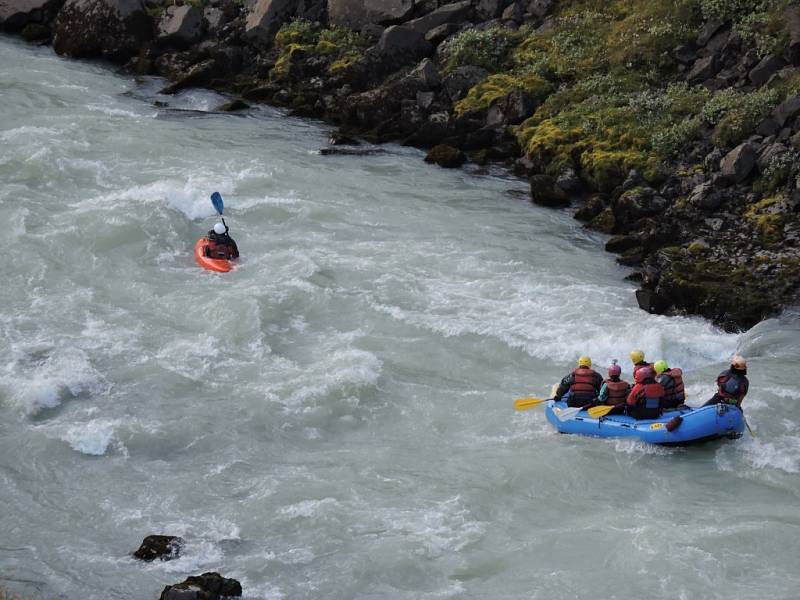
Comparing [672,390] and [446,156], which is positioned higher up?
[446,156]

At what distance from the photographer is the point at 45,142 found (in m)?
23.1

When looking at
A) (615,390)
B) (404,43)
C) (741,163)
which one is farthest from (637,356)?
(404,43)

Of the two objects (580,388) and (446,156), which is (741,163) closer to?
(446,156)

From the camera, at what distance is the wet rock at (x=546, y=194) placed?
2203 centimetres

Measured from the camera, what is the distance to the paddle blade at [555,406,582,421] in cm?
1412

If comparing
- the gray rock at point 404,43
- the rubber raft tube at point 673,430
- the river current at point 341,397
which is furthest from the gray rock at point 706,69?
the rubber raft tube at point 673,430

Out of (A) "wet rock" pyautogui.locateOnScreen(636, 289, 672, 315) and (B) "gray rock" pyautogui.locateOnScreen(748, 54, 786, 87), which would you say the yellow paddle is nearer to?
(A) "wet rock" pyautogui.locateOnScreen(636, 289, 672, 315)

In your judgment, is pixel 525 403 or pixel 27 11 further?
pixel 27 11

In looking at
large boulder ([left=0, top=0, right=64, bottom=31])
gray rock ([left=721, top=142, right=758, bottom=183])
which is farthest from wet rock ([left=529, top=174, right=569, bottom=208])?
large boulder ([left=0, top=0, right=64, bottom=31])

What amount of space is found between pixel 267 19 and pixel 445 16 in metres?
4.93

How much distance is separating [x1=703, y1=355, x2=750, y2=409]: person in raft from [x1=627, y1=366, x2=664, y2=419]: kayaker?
598 mm

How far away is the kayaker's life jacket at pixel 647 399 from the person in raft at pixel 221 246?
7671mm

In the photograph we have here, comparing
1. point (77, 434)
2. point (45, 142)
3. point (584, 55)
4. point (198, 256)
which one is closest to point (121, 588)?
point (77, 434)

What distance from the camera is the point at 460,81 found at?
25938 millimetres
